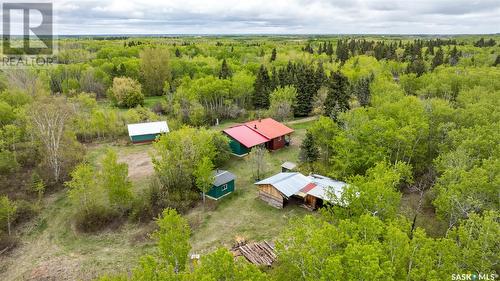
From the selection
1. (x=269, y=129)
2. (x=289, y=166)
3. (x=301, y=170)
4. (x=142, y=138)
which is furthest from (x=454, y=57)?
(x=142, y=138)

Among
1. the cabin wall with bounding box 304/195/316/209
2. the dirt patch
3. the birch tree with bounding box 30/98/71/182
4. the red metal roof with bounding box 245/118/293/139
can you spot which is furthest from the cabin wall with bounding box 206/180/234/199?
the birch tree with bounding box 30/98/71/182

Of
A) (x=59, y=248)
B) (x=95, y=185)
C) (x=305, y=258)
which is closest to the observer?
(x=305, y=258)

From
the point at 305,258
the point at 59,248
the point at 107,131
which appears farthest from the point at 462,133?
the point at 107,131

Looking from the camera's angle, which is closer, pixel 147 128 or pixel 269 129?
pixel 269 129

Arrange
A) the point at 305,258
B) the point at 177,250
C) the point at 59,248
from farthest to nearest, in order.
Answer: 1. the point at 59,248
2. the point at 177,250
3. the point at 305,258

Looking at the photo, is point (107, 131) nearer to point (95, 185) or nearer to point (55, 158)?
point (55, 158)

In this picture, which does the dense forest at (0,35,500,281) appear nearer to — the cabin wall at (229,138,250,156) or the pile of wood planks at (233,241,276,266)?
the pile of wood planks at (233,241,276,266)

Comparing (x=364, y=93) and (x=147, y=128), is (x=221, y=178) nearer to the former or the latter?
(x=147, y=128)
